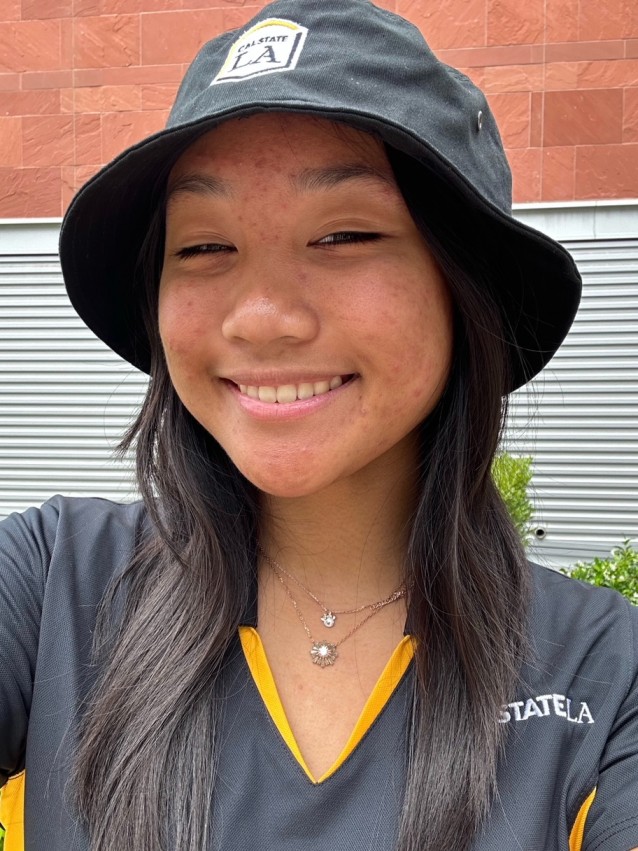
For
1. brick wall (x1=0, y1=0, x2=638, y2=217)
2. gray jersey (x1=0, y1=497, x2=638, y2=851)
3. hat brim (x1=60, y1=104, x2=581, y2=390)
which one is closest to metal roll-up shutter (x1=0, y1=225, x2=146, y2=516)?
brick wall (x1=0, y1=0, x2=638, y2=217)

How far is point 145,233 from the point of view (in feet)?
5.32

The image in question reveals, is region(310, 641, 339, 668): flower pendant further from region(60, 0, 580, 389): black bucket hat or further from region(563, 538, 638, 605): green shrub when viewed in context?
region(563, 538, 638, 605): green shrub

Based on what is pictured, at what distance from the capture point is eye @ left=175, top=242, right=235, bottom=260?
4.63 ft

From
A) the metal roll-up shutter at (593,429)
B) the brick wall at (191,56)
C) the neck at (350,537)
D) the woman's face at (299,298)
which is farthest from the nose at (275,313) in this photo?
the metal roll-up shutter at (593,429)

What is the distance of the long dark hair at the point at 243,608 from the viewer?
1366mm

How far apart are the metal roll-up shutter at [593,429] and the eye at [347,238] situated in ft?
15.1

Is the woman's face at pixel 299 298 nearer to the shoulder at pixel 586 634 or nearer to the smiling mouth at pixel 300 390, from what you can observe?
the smiling mouth at pixel 300 390

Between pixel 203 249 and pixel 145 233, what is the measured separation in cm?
24

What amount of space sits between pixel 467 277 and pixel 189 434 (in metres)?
0.59

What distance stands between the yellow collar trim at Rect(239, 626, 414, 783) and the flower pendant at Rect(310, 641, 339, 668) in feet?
0.28

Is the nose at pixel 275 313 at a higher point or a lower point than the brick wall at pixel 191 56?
lower

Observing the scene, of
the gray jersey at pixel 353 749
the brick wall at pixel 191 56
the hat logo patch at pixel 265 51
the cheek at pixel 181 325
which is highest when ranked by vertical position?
the brick wall at pixel 191 56

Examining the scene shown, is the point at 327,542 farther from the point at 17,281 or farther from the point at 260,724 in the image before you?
the point at 17,281

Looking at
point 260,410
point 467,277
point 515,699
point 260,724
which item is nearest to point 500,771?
point 515,699
